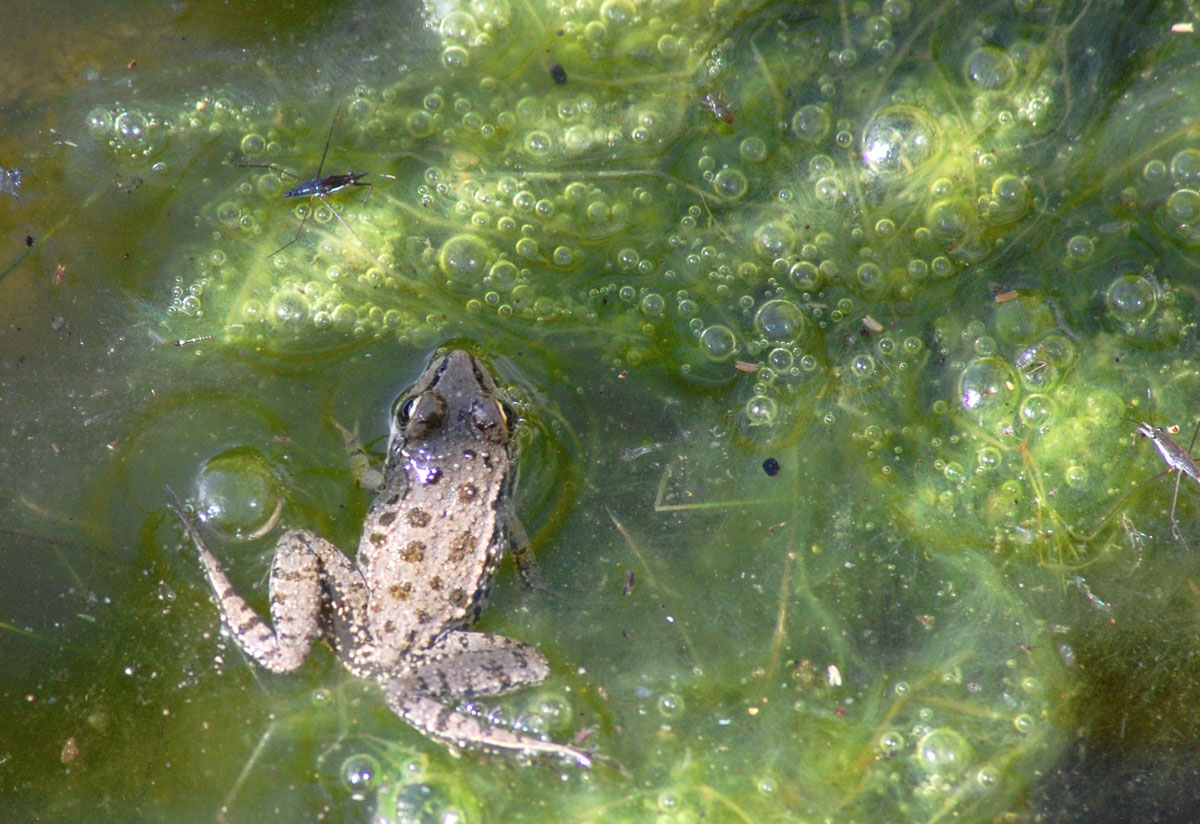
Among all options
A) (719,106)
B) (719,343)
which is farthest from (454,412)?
(719,106)

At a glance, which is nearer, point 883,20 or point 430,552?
point 430,552

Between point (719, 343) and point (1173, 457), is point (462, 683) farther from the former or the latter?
point (1173, 457)

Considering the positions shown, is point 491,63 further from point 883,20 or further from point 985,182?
point 985,182

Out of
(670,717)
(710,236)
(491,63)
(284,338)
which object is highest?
(491,63)

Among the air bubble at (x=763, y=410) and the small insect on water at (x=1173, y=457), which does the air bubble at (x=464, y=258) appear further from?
the small insect on water at (x=1173, y=457)

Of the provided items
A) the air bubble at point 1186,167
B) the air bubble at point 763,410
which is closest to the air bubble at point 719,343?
the air bubble at point 763,410

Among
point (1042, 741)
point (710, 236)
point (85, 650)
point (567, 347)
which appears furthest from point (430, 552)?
point (1042, 741)

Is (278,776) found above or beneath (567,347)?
beneath
